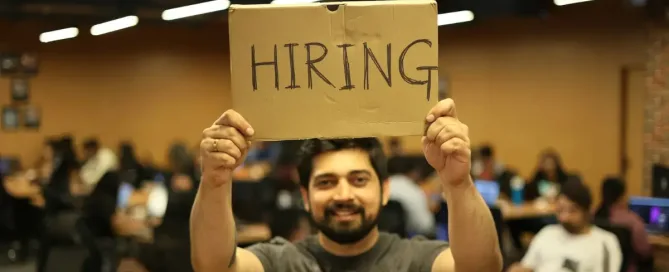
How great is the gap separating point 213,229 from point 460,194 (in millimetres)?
613

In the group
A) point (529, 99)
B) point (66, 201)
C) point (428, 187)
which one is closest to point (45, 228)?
point (66, 201)

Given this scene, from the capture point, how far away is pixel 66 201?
6047mm

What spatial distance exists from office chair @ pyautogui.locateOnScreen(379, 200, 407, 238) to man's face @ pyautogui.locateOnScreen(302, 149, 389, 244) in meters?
3.36

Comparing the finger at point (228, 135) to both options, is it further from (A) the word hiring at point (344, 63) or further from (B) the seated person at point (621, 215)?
(B) the seated person at point (621, 215)

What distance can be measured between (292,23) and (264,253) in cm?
68

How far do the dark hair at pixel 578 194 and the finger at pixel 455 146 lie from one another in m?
3.05

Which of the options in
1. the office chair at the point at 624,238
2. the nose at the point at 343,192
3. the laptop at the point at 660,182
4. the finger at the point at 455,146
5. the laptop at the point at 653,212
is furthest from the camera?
the laptop at the point at 660,182

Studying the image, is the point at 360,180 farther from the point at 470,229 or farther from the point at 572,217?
the point at 572,217

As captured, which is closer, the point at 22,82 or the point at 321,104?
the point at 321,104

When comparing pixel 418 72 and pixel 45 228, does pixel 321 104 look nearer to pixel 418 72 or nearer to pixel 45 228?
pixel 418 72

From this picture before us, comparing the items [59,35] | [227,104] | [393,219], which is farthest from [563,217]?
[227,104]

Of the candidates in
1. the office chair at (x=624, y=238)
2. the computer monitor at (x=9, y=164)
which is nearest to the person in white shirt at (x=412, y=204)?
the office chair at (x=624, y=238)

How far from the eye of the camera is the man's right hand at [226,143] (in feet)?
5.83

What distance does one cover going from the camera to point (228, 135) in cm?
178
